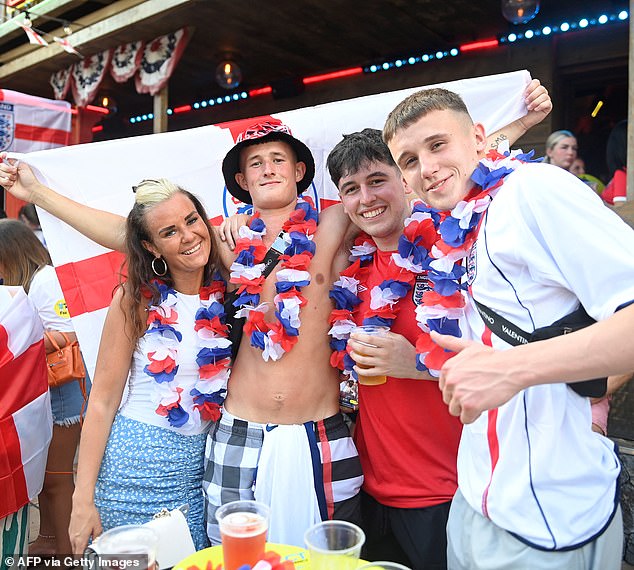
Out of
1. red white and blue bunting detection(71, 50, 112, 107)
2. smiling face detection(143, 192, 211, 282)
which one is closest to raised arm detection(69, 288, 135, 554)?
smiling face detection(143, 192, 211, 282)

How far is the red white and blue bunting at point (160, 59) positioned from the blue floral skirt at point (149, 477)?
18.2 feet

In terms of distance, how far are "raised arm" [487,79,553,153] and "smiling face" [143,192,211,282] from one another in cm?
133

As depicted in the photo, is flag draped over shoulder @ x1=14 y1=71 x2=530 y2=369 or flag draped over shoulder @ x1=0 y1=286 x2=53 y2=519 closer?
flag draped over shoulder @ x1=0 y1=286 x2=53 y2=519

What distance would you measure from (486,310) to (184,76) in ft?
29.5

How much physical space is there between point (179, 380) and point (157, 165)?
4.21 ft

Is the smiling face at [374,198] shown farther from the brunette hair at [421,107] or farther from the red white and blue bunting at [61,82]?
the red white and blue bunting at [61,82]

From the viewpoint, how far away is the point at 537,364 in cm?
115

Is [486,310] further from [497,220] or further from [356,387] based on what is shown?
[356,387]

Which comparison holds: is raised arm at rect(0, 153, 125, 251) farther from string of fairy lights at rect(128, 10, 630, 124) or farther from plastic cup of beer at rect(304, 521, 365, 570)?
string of fairy lights at rect(128, 10, 630, 124)

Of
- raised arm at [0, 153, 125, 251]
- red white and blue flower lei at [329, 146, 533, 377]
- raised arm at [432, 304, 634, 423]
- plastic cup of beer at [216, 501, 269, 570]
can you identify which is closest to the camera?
raised arm at [432, 304, 634, 423]

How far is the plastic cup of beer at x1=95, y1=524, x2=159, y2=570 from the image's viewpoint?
1.26m

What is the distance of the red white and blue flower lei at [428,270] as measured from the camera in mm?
1603

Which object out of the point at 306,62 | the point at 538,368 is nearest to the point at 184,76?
the point at 306,62

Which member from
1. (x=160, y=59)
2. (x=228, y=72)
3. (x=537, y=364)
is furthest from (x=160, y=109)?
(x=537, y=364)
